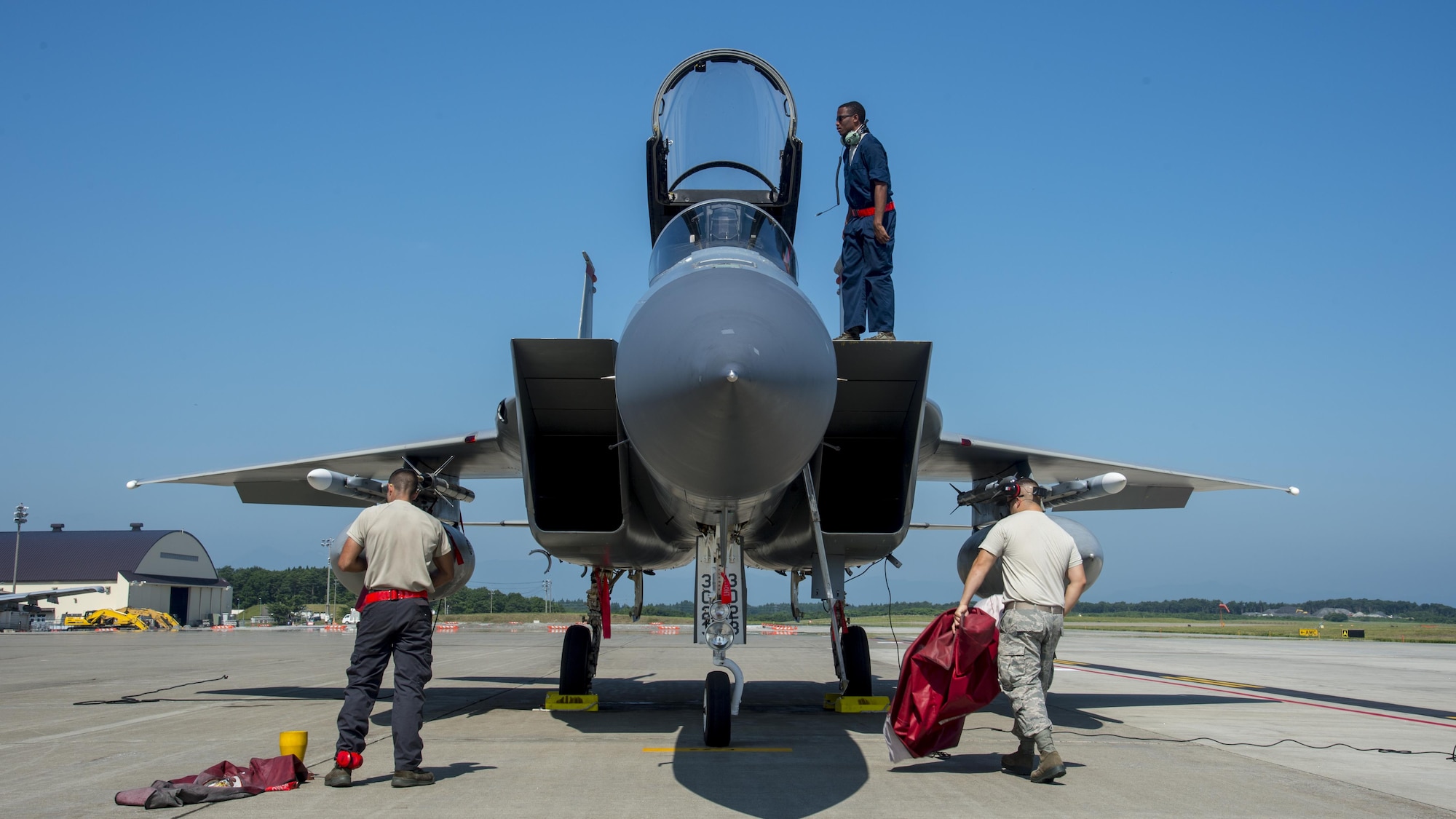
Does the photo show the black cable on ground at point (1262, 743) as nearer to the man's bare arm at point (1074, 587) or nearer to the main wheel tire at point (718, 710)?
the man's bare arm at point (1074, 587)

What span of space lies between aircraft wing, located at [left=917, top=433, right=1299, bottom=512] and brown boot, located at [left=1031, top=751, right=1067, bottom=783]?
11.4ft

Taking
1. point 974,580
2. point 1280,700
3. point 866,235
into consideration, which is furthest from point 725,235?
point 1280,700

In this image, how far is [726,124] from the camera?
6.65m

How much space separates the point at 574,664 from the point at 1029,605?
14.4ft

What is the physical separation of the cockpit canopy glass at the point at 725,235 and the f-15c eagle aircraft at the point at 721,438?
0.01 m

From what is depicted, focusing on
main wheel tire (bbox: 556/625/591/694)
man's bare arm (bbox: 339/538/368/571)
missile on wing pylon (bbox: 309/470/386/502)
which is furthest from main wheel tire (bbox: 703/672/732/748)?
missile on wing pylon (bbox: 309/470/386/502)

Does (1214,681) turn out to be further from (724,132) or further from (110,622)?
(110,622)

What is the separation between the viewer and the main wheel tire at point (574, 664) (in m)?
7.95

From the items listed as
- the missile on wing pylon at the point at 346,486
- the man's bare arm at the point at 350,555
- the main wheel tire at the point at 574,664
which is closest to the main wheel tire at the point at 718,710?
the man's bare arm at the point at 350,555

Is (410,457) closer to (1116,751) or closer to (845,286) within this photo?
(845,286)

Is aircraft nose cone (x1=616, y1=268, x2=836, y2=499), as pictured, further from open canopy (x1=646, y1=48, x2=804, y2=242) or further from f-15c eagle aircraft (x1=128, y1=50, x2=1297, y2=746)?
open canopy (x1=646, y1=48, x2=804, y2=242)

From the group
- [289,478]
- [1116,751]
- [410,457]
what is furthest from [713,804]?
[289,478]

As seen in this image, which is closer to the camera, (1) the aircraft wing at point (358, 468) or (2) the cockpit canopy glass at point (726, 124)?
(2) the cockpit canopy glass at point (726, 124)

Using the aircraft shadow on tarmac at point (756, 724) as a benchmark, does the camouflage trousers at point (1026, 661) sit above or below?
above
